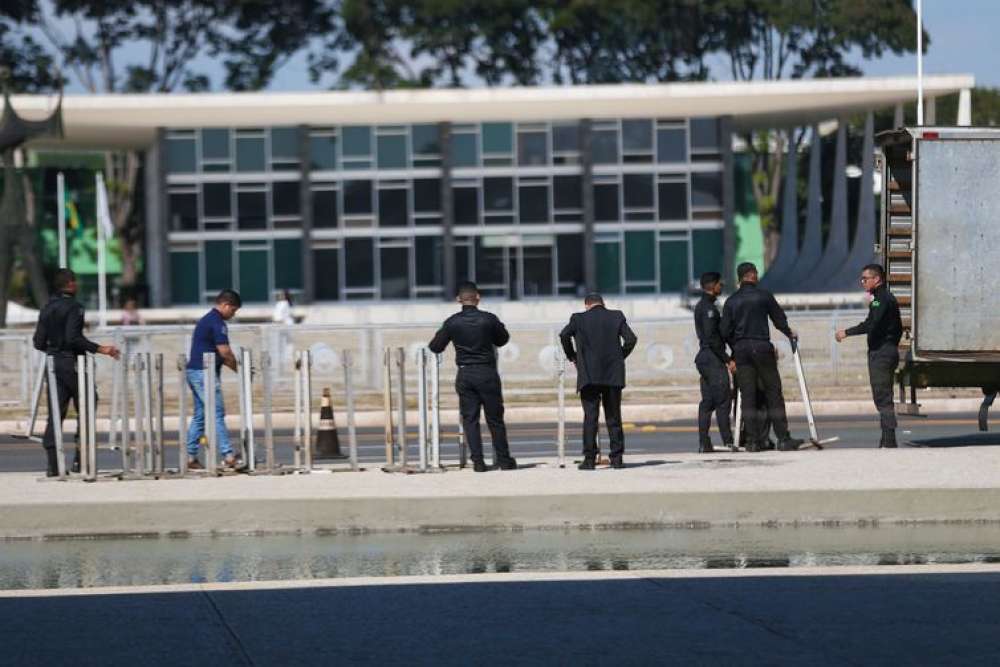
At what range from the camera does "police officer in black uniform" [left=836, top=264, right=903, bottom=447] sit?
57.5ft

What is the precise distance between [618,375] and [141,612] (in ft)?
22.1

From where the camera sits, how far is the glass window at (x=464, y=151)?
208ft

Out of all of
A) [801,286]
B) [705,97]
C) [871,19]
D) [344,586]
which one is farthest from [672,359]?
[871,19]

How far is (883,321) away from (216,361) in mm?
6392

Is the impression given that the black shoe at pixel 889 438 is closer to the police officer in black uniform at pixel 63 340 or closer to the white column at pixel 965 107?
the police officer in black uniform at pixel 63 340

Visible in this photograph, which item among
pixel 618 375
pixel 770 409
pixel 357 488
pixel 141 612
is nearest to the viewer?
pixel 141 612

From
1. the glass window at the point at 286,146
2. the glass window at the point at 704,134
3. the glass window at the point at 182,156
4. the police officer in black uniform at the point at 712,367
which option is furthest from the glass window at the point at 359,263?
the police officer in black uniform at the point at 712,367

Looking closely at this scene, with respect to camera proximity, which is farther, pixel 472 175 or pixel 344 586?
pixel 472 175

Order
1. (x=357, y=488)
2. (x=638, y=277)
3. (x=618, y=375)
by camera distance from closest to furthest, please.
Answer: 1. (x=357, y=488)
2. (x=618, y=375)
3. (x=638, y=277)

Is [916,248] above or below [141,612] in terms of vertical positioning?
above

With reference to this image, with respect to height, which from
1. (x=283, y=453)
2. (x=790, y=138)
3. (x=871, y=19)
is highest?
(x=871, y=19)

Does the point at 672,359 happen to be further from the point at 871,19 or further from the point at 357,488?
the point at 871,19

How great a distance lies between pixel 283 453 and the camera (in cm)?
2034

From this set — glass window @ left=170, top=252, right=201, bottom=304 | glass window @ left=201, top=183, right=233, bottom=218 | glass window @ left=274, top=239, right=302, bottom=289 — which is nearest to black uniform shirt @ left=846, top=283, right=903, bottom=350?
glass window @ left=274, top=239, right=302, bottom=289
